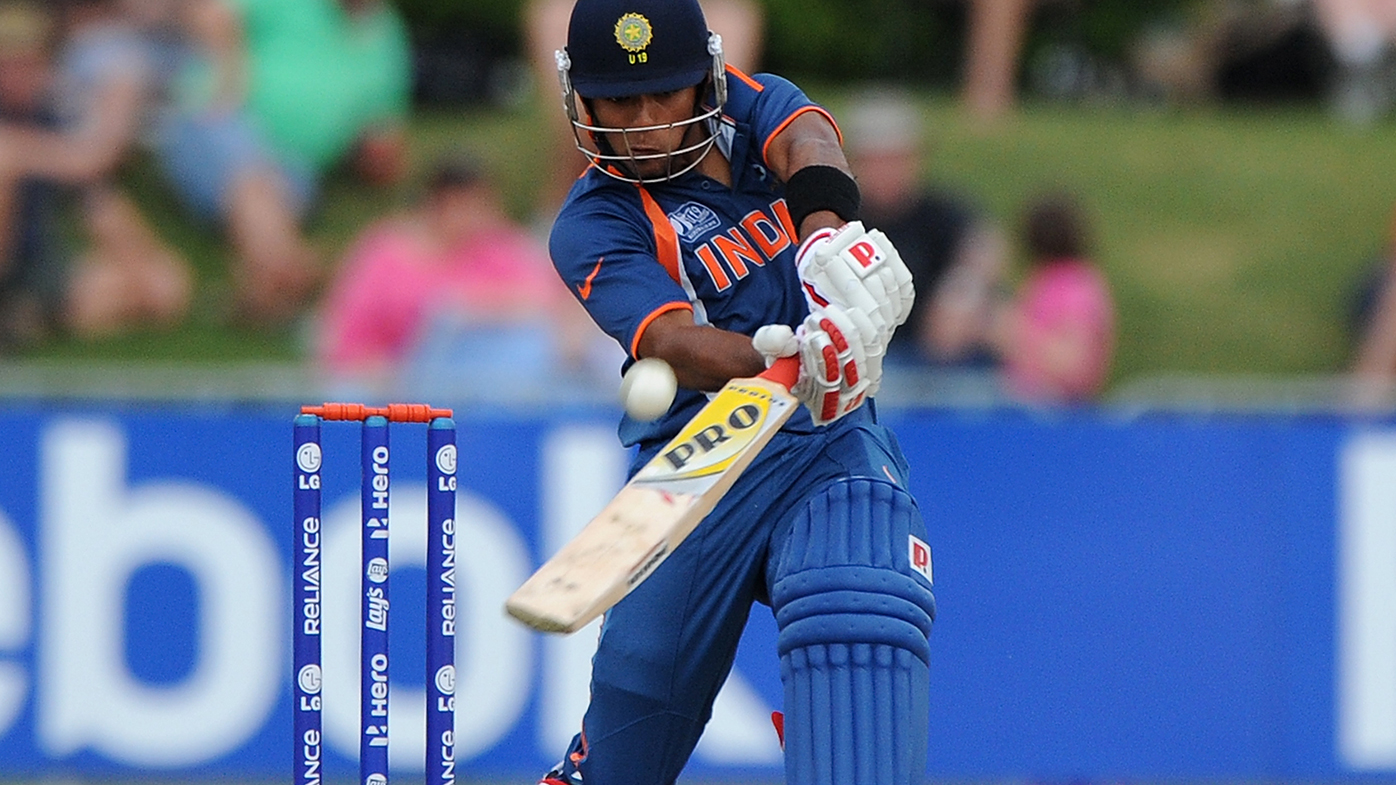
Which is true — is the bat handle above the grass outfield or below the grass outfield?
below

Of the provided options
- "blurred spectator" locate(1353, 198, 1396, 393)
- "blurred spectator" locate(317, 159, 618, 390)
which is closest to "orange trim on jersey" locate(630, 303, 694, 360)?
"blurred spectator" locate(317, 159, 618, 390)

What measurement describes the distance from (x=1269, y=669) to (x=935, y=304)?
1.89 m

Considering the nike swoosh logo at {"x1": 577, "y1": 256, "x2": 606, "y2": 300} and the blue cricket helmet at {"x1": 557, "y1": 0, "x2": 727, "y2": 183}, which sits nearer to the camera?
the blue cricket helmet at {"x1": 557, "y1": 0, "x2": 727, "y2": 183}

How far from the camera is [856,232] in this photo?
368 cm

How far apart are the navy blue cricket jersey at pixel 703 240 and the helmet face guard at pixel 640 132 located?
0.20 ft

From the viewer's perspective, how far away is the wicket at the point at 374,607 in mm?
3734

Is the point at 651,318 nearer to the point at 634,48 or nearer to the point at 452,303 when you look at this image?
the point at 634,48

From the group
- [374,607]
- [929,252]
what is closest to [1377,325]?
[929,252]

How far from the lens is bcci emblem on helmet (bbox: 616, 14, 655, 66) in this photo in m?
3.72

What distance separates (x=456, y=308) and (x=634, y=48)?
Answer: 12.9 ft

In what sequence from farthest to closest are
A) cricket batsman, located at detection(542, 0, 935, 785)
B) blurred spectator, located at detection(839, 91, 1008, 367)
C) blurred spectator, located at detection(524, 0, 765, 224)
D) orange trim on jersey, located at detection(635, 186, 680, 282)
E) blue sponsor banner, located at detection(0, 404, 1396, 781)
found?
blurred spectator, located at detection(524, 0, 765, 224) → blurred spectator, located at detection(839, 91, 1008, 367) → blue sponsor banner, located at detection(0, 404, 1396, 781) → orange trim on jersey, located at detection(635, 186, 680, 282) → cricket batsman, located at detection(542, 0, 935, 785)

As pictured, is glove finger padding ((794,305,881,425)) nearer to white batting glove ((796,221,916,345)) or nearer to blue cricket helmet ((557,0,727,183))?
white batting glove ((796,221,916,345))

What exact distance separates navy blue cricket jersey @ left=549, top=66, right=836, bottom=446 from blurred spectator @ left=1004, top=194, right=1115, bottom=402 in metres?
3.64

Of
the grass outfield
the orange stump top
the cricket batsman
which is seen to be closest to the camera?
the cricket batsman
